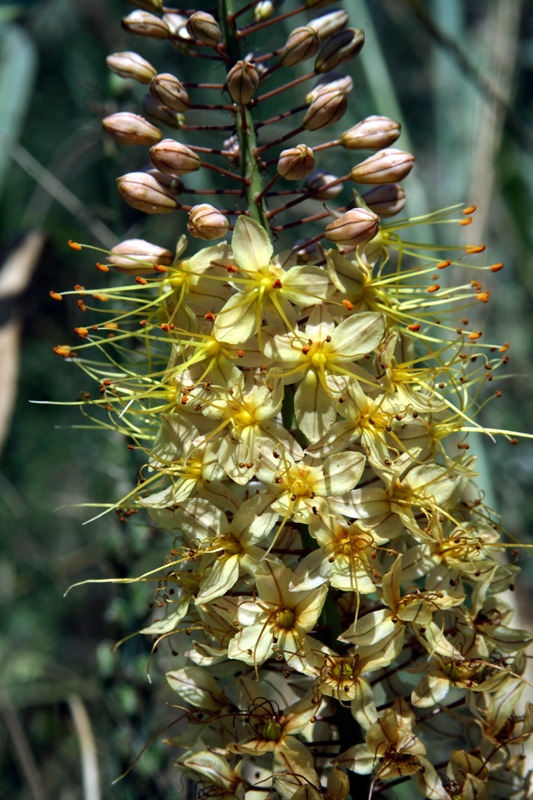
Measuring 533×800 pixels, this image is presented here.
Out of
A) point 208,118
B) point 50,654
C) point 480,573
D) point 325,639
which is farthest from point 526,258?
point 50,654

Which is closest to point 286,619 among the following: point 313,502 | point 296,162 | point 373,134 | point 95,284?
point 313,502

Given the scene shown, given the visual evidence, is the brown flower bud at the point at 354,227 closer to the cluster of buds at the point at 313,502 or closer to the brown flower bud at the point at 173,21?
the cluster of buds at the point at 313,502

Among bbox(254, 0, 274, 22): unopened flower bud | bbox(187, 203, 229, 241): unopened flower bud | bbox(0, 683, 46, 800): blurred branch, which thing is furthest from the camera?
bbox(0, 683, 46, 800): blurred branch

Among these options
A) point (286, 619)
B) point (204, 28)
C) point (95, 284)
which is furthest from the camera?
point (95, 284)

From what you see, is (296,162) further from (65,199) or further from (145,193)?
(65,199)

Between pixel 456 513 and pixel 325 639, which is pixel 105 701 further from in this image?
pixel 456 513

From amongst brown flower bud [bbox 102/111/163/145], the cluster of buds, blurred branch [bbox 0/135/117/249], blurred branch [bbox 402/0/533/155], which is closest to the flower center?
the cluster of buds

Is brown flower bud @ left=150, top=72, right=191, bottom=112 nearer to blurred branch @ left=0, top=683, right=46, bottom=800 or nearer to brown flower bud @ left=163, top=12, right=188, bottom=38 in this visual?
brown flower bud @ left=163, top=12, right=188, bottom=38
